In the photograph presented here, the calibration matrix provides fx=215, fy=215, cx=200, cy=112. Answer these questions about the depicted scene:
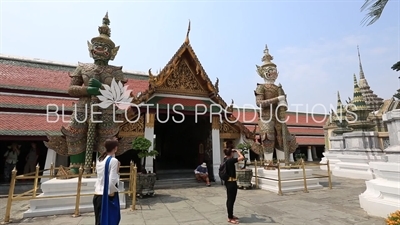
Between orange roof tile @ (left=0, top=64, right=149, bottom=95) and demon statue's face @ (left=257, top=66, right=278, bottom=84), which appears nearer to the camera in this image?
demon statue's face @ (left=257, top=66, right=278, bottom=84)

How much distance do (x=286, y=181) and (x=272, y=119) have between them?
7.27ft

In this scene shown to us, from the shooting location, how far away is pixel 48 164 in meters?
8.53

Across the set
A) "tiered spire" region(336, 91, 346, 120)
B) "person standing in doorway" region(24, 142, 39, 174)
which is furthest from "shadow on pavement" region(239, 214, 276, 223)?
"tiered spire" region(336, 91, 346, 120)

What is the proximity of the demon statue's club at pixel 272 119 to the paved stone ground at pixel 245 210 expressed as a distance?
1769mm

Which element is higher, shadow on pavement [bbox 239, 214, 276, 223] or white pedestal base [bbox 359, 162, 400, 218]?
white pedestal base [bbox 359, 162, 400, 218]

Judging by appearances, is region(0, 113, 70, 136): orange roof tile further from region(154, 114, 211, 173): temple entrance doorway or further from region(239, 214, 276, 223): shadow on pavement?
region(239, 214, 276, 223): shadow on pavement

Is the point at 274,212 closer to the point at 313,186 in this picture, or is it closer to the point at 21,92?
the point at 313,186

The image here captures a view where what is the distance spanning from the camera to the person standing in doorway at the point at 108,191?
2658mm

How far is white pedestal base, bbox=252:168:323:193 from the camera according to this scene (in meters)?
6.79

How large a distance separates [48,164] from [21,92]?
3.52m

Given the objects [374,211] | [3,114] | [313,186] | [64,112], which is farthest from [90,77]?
[313,186]

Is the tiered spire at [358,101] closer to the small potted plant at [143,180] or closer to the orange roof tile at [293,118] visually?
the orange roof tile at [293,118]

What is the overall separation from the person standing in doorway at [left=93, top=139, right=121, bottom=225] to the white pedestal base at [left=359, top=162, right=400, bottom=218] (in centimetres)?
481

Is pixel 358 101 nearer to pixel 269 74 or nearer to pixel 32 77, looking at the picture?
pixel 269 74
